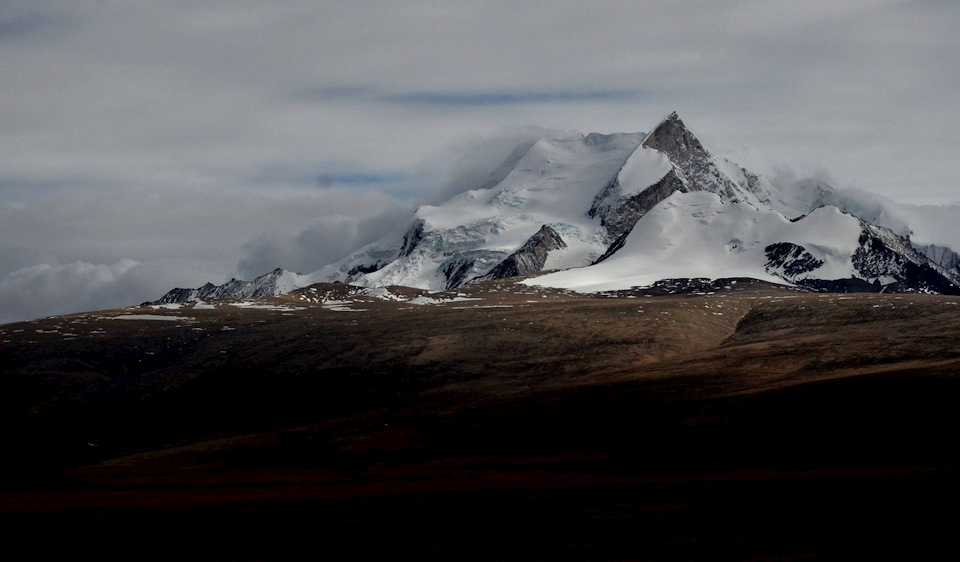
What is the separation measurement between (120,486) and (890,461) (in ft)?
198

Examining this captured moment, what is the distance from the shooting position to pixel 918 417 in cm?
8844

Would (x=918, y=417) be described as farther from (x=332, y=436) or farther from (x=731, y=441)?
(x=332, y=436)

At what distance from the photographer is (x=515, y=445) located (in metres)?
104

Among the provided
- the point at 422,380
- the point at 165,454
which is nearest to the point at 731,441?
the point at 165,454

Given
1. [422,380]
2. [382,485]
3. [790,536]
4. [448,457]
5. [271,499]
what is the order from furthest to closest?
1. [422,380]
2. [448,457]
3. [382,485]
4. [271,499]
5. [790,536]

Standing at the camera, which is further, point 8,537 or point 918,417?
point 918,417

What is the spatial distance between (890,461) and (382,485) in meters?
36.0

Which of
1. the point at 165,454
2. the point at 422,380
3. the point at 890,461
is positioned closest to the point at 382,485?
the point at 890,461

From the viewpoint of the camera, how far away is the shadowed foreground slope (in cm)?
5353

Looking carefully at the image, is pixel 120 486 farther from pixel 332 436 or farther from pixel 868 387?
Result: pixel 868 387

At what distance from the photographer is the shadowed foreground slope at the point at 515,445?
53.5 m

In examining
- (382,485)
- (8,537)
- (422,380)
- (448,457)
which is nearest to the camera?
(8,537)

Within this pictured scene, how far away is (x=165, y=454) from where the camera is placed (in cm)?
12462

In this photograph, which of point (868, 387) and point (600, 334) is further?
point (600, 334)
